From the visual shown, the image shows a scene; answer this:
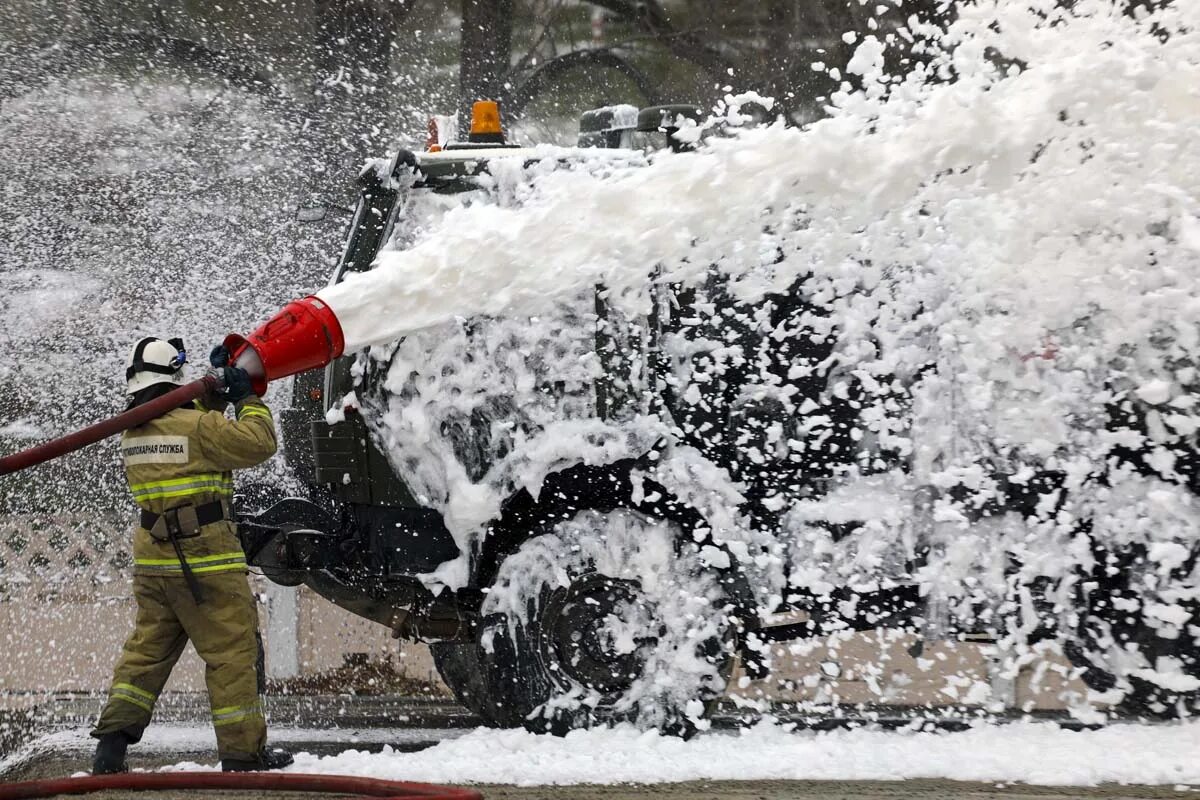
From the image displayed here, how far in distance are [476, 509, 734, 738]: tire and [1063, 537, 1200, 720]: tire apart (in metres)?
1.23

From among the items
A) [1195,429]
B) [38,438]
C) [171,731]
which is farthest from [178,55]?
[1195,429]

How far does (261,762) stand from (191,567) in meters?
0.71

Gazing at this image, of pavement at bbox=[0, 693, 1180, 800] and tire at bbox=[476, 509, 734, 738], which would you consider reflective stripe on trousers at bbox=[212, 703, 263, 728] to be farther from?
tire at bbox=[476, 509, 734, 738]

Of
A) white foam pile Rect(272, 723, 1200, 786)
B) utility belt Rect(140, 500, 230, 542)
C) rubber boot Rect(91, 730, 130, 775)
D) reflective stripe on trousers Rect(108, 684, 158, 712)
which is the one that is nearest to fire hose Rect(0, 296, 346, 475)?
utility belt Rect(140, 500, 230, 542)

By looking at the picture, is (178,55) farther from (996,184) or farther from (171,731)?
(996,184)

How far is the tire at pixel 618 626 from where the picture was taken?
4.23 m

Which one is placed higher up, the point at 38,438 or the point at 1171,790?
the point at 38,438

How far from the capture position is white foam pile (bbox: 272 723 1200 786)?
3828 millimetres

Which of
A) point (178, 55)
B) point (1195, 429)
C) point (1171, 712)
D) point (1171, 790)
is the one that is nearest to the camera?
point (1171, 790)

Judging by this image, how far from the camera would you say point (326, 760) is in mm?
4137

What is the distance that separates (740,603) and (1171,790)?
144 centimetres

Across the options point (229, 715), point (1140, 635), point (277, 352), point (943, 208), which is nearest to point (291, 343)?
point (277, 352)

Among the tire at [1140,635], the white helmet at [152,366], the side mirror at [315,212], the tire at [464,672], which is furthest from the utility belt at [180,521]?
the tire at [1140,635]

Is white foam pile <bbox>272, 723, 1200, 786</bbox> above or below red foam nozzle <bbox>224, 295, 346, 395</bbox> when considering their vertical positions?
below
